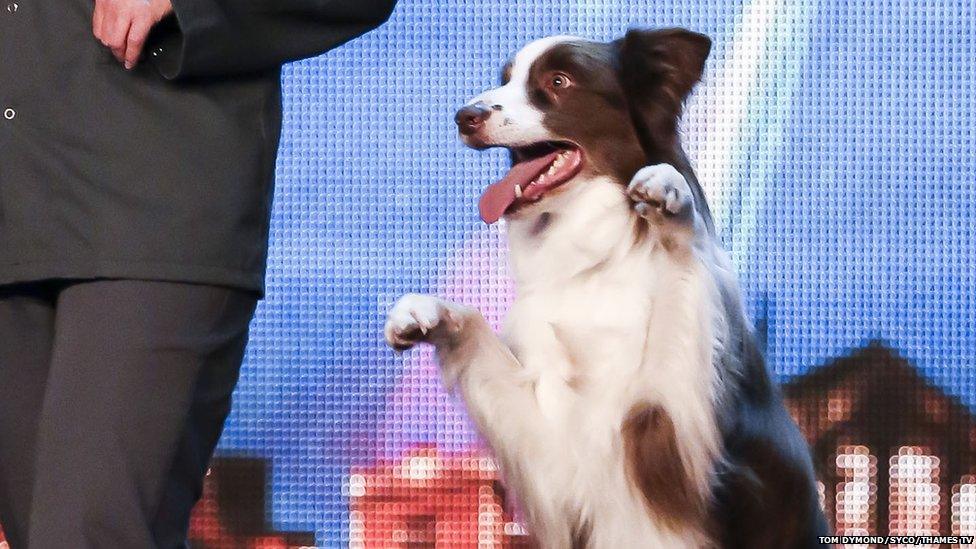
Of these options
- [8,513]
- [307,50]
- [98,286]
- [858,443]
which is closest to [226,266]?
[98,286]

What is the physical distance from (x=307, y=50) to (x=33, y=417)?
0.58 metres

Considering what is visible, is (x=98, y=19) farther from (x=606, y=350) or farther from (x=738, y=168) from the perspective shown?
(x=738, y=168)

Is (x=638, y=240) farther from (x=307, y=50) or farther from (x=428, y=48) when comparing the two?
(x=428, y=48)

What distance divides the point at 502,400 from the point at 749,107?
43.2 inches

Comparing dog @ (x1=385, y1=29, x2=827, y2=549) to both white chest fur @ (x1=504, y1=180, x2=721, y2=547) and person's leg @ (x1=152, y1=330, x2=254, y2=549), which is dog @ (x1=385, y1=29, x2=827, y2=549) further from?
person's leg @ (x1=152, y1=330, x2=254, y2=549)

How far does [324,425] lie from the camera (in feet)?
10.1

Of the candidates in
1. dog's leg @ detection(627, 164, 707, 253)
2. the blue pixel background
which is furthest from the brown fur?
the blue pixel background

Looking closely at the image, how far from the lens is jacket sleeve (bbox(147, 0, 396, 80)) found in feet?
5.19

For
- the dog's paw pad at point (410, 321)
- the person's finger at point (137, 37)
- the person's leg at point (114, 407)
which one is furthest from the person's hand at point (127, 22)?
the dog's paw pad at point (410, 321)

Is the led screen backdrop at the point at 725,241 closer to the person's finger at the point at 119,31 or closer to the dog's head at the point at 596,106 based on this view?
the dog's head at the point at 596,106

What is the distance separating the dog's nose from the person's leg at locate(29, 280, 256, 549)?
0.77 m

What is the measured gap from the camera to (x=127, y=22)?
1553mm

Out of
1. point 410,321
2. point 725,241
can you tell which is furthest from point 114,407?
point 725,241

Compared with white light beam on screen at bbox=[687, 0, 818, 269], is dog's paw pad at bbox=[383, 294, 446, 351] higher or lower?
lower
